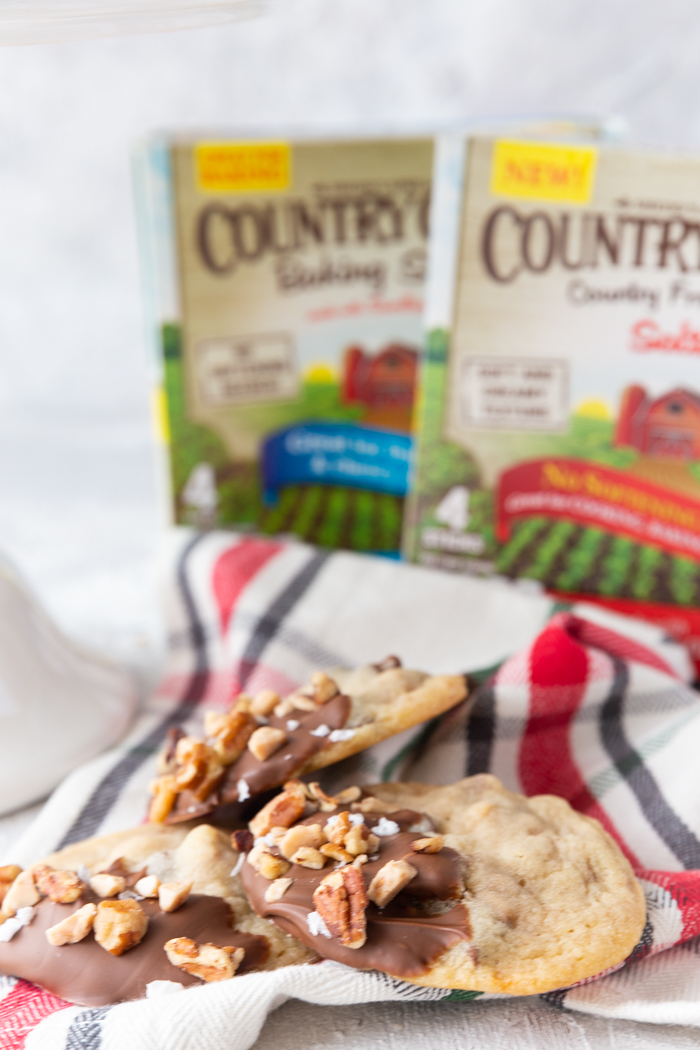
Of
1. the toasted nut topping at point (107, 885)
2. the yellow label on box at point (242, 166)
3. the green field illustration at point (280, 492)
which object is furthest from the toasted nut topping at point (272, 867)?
the yellow label on box at point (242, 166)

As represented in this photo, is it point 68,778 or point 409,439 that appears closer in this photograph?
point 68,778

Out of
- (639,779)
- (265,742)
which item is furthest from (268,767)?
(639,779)

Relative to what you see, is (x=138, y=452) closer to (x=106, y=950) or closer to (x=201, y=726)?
(x=201, y=726)

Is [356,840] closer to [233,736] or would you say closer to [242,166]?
[233,736]

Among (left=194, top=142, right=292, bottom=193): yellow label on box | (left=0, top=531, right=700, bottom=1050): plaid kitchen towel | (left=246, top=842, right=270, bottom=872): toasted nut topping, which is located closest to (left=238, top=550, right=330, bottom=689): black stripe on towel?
(left=0, top=531, right=700, bottom=1050): plaid kitchen towel

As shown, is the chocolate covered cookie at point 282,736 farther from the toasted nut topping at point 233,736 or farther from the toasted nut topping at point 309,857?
the toasted nut topping at point 309,857

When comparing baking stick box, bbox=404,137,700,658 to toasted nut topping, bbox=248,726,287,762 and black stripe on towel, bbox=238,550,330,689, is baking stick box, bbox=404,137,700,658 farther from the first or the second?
toasted nut topping, bbox=248,726,287,762

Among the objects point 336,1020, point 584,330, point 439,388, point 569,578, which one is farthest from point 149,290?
point 336,1020
